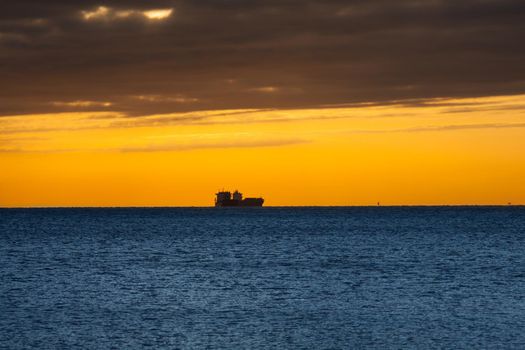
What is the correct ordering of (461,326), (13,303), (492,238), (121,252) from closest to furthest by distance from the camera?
(461,326)
(13,303)
(121,252)
(492,238)

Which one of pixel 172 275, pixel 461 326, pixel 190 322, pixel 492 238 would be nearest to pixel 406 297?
pixel 461 326

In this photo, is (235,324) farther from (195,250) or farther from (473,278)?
(195,250)

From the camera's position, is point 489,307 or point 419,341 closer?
point 419,341

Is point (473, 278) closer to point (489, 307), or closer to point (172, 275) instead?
point (489, 307)

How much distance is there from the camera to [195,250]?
447 ft

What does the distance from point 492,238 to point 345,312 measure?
364 feet

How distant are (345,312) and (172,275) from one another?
32.7 meters

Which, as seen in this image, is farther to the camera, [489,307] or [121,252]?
[121,252]

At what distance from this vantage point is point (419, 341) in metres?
51.7

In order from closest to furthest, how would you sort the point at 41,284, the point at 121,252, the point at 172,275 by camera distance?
the point at 41,284 → the point at 172,275 → the point at 121,252

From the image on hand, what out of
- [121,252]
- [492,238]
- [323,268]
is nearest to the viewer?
[323,268]

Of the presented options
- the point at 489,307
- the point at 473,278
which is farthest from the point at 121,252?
the point at 489,307

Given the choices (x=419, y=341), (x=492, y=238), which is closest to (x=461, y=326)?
(x=419, y=341)

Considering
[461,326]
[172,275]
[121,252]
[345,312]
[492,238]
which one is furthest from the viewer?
[492,238]
